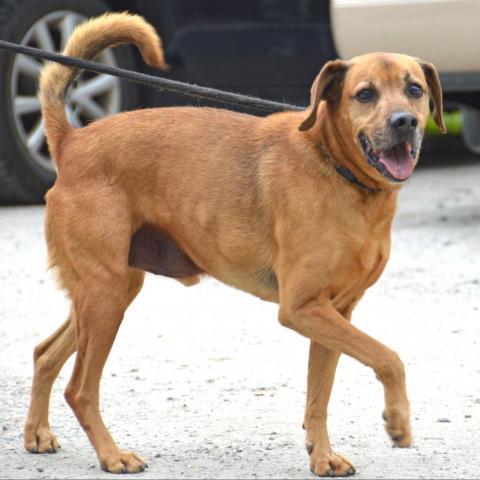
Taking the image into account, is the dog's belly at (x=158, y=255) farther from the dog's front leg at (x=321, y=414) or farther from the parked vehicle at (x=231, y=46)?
the parked vehicle at (x=231, y=46)

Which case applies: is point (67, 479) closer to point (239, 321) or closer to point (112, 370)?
point (112, 370)

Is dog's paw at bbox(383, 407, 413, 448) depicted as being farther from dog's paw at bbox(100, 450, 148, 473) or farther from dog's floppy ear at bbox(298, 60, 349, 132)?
dog's floppy ear at bbox(298, 60, 349, 132)

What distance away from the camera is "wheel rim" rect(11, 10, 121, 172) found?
902cm

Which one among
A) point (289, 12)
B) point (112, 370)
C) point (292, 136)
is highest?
point (292, 136)

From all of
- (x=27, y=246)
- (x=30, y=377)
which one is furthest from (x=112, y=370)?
(x=27, y=246)

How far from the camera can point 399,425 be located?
4293mm

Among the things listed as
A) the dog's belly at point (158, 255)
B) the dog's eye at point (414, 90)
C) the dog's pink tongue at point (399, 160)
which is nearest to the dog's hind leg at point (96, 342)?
the dog's belly at point (158, 255)

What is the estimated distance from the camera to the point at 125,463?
4.64 meters

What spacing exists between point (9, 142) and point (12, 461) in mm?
4439

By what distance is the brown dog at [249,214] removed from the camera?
448 cm

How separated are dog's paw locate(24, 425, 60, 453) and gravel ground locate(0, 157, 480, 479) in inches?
1.9

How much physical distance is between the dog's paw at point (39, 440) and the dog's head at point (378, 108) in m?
1.40

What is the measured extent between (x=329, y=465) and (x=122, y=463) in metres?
0.68

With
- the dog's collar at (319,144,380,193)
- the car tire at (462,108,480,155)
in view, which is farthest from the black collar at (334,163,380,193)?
the car tire at (462,108,480,155)
